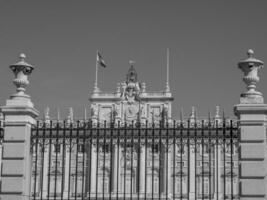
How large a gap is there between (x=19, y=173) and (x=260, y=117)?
544 cm

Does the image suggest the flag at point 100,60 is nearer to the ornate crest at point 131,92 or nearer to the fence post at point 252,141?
the ornate crest at point 131,92

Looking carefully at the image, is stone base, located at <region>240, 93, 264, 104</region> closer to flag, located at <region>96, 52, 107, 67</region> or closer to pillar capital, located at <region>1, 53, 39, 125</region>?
pillar capital, located at <region>1, 53, 39, 125</region>

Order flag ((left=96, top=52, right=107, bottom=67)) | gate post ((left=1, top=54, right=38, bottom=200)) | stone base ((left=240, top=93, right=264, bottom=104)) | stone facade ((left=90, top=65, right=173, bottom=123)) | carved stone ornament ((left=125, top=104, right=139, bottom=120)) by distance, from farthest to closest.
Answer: stone facade ((left=90, top=65, right=173, bottom=123))
carved stone ornament ((left=125, top=104, right=139, bottom=120))
flag ((left=96, top=52, right=107, bottom=67))
gate post ((left=1, top=54, right=38, bottom=200))
stone base ((left=240, top=93, right=264, bottom=104))

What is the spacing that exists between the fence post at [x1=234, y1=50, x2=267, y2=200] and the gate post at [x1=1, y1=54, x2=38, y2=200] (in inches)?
187

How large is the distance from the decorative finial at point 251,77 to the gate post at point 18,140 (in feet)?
15.9

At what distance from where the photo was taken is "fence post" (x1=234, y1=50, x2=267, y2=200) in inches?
491

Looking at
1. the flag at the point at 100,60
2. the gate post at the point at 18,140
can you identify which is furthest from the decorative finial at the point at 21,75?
the flag at the point at 100,60

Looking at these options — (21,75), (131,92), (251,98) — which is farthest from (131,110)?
(251,98)

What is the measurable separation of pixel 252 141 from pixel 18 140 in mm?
5192

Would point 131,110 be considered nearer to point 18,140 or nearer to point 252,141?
point 18,140

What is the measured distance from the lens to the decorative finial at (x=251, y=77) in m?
12.9

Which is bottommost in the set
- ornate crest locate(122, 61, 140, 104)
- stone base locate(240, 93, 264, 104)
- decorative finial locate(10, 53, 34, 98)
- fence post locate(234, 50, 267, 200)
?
fence post locate(234, 50, 267, 200)

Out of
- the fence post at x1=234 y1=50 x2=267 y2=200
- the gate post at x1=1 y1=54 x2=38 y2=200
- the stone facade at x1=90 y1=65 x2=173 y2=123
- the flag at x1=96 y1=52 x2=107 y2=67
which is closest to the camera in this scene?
the fence post at x1=234 y1=50 x2=267 y2=200

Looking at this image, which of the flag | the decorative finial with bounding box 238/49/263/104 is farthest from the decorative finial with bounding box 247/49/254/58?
the flag
